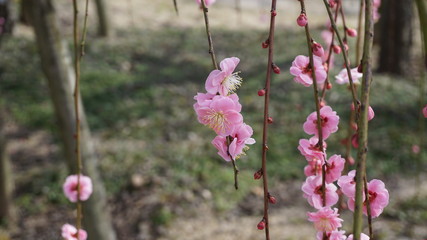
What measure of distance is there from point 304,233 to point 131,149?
1701 mm

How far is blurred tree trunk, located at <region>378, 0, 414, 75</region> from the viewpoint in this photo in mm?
5363

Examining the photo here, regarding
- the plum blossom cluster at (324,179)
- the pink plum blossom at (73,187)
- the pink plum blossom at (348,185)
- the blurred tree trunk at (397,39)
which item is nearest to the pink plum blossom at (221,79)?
the plum blossom cluster at (324,179)

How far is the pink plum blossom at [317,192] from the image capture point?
841 millimetres

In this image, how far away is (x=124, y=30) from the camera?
24.4ft

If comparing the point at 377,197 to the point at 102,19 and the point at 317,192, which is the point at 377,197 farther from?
the point at 102,19

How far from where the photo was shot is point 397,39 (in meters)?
5.55

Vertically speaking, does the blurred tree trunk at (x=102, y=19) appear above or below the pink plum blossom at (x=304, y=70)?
above

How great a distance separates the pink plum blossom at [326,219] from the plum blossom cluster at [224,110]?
0.15 metres

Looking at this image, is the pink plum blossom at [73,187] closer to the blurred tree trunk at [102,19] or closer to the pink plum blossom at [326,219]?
the pink plum blossom at [326,219]

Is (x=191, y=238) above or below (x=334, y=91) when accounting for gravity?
below

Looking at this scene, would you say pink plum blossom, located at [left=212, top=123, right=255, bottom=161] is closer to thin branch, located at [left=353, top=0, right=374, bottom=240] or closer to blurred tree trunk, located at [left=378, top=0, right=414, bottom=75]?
thin branch, located at [left=353, top=0, right=374, bottom=240]

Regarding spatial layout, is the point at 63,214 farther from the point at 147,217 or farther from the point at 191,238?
the point at 191,238

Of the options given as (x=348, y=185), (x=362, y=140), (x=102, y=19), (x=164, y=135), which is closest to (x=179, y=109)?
(x=164, y=135)

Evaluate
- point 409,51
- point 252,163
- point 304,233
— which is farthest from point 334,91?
point 304,233
